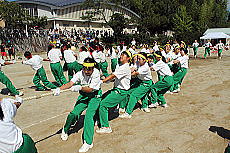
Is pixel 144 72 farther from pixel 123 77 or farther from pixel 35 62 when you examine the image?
pixel 35 62

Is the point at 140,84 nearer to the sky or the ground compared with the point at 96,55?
nearer to the ground

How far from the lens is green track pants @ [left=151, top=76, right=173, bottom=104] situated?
655 cm

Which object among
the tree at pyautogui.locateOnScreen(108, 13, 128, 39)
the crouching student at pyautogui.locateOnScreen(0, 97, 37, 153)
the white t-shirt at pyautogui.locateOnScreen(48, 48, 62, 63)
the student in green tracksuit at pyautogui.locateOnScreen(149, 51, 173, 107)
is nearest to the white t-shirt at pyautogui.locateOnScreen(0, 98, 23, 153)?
the crouching student at pyautogui.locateOnScreen(0, 97, 37, 153)

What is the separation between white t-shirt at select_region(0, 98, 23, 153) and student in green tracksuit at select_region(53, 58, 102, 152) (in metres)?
1.39

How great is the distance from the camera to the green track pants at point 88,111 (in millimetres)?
4375

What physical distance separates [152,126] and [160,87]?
1.48 m

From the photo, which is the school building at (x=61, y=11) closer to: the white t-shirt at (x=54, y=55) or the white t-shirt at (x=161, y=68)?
the white t-shirt at (x=54, y=55)

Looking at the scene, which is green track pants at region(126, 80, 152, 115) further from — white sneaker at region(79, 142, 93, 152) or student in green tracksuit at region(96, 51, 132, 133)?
white sneaker at region(79, 142, 93, 152)

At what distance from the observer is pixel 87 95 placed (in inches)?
184

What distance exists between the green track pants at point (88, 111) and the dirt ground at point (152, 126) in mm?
335

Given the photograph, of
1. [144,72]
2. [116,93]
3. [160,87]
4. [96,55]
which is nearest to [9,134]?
[116,93]

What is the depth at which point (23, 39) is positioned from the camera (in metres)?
22.2

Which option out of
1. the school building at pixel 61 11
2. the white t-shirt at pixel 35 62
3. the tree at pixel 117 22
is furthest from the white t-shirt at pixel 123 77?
the school building at pixel 61 11

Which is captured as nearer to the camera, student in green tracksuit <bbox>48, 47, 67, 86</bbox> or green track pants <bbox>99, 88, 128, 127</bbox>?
green track pants <bbox>99, 88, 128, 127</bbox>
